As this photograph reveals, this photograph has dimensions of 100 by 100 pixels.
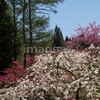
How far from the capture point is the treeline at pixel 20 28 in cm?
1069

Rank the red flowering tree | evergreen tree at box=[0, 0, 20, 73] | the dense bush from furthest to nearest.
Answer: the red flowering tree → evergreen tree at box=[0, 0, 20, 73] → the dense bush

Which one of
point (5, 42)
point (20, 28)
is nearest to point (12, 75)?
point (5, 42)

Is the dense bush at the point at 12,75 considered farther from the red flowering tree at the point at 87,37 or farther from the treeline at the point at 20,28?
the red flowering tree at the point at 87,37

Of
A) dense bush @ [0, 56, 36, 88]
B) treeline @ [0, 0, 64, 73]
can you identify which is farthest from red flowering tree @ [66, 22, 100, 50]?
dense bush @ [0, 56, 36, 88]

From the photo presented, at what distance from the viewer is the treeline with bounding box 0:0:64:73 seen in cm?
1069

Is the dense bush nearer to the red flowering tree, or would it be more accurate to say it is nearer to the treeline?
the treeline

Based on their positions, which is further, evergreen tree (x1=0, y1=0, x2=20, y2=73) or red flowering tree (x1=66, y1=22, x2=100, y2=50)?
red flowering tree (x1=66, y1=22, x2=100, y2=50)

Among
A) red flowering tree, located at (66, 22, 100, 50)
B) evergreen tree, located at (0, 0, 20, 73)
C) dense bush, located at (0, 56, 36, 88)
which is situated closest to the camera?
dense bush, located at (0, 56, 36, 88)

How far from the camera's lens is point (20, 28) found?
16.4 meters

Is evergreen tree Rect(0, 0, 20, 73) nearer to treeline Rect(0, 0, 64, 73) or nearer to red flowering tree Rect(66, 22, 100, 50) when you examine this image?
treeline Rect(0, 0, 64, 73)

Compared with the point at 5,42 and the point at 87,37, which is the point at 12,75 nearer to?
the point at 5,42

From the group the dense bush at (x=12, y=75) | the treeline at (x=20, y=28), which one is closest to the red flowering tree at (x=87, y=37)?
the treeline at (x=20, y=28)

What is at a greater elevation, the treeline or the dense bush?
the treeline

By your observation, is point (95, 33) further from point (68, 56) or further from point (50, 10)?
point (68, 56)
